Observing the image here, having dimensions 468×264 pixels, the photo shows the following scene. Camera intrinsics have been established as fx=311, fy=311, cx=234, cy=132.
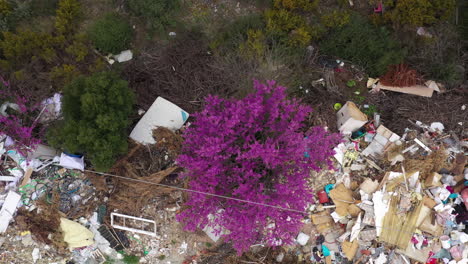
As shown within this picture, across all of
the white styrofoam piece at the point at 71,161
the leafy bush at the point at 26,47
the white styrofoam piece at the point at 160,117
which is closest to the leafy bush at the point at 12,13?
the leafy bush at the point at 26,47

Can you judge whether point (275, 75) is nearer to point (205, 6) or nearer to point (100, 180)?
point (205, 6)

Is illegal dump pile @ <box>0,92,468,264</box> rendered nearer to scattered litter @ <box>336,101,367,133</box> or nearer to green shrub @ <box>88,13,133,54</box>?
scattered litter @ <box>336,101,367,133</box>

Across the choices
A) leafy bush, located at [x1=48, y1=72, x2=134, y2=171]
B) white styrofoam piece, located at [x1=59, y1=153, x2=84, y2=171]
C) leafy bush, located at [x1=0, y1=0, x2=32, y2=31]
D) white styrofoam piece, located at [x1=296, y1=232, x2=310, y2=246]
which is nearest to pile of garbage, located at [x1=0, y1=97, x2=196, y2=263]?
white styrofoam piece, located at [x1=59, y1=153, x2=84, y2=171]

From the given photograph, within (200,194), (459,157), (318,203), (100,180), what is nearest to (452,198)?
(459,157)

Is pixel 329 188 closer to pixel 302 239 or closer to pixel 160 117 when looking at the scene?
pixel 302 239

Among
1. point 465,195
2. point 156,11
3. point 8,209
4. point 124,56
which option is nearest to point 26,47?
point 124,56

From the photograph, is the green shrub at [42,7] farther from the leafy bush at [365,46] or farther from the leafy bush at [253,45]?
the leafy bush at [365,46]
